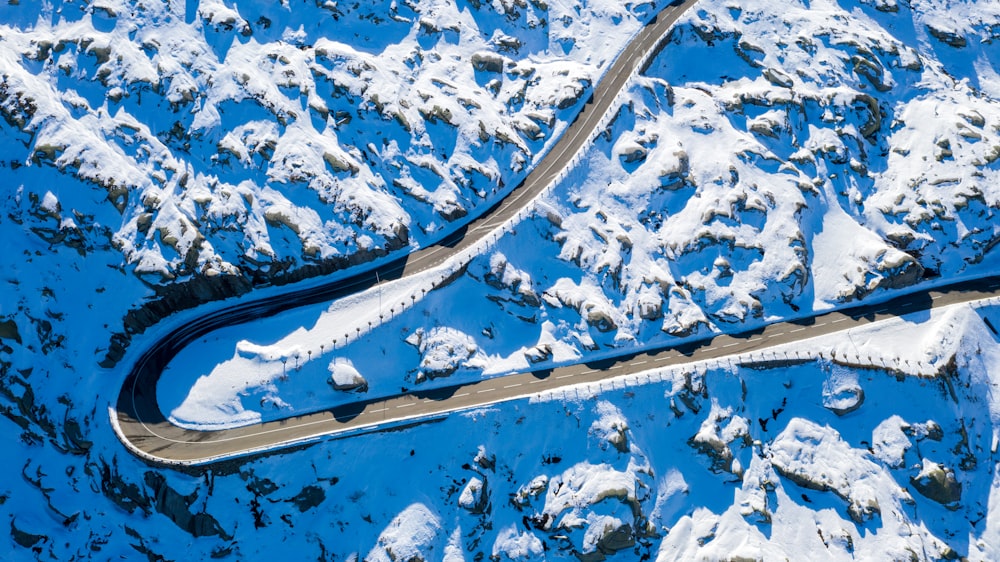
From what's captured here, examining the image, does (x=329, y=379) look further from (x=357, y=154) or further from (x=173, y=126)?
(x=173, y=126)

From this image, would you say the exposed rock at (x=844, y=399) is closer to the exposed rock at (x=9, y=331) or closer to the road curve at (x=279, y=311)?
the road curve at (x=279, y=311)

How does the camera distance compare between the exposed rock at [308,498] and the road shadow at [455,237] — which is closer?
the exposed rock at [308,498]

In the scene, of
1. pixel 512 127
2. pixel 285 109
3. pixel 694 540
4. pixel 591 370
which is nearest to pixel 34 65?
pixel 285 109

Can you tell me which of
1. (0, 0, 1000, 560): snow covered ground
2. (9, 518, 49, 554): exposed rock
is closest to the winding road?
(0, 0, 1000, 560): snow covered ground

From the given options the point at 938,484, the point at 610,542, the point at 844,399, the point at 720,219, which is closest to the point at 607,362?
the point at 610,542

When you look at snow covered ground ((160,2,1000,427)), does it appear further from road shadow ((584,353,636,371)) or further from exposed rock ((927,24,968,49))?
road shadow ((584,353,636,371))

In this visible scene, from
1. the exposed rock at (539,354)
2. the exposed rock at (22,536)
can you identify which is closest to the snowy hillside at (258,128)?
the exposed rock at (539,354)
